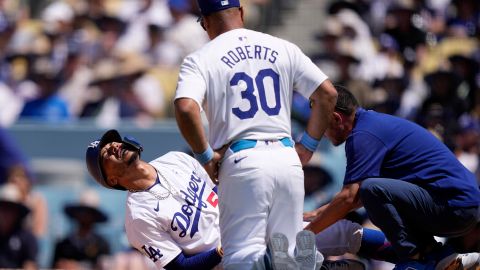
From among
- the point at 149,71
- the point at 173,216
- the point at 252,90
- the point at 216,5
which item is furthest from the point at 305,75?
the point at 149,71

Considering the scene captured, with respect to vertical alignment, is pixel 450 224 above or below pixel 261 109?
below

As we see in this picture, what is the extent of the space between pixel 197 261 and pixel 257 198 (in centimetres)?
110

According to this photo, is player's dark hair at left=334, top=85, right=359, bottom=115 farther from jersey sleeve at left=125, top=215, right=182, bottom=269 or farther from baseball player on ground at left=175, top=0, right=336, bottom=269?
jersey sleeve at left=125, top=215, right=182, bottom=269

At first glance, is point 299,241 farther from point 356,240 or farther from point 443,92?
point 443,92

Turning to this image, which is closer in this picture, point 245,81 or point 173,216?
point 245,81

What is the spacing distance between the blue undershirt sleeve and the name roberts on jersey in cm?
142

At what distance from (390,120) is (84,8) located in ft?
35.9

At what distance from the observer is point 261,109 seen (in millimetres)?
6684

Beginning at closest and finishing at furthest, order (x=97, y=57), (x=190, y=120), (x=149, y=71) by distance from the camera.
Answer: (x=190, y=120), (x=149, y=71), (x=97, y=57)

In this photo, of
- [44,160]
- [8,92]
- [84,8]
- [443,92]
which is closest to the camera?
[443,92]

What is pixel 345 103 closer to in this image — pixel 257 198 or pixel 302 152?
pixel 302 152

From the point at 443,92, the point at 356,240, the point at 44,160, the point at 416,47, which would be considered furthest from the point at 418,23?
the point at 356,240

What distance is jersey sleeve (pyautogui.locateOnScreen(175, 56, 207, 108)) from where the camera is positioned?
654 centimetres

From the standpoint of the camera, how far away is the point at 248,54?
21.9 ft
